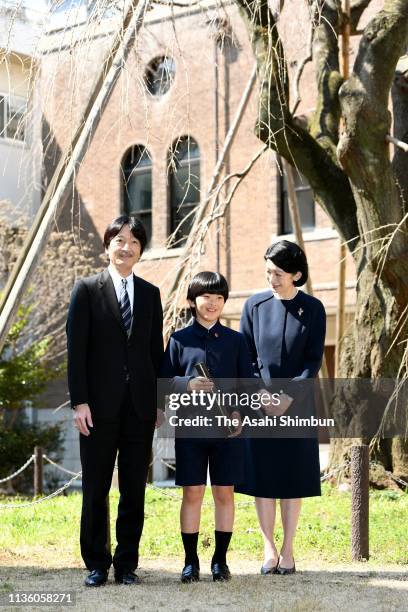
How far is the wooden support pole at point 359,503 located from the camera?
6352 millimetres

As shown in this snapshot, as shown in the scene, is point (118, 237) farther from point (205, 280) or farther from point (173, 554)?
point (173, 554)

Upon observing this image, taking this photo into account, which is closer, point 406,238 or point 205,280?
point 205,280

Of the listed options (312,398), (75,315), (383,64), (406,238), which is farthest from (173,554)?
(383,64)

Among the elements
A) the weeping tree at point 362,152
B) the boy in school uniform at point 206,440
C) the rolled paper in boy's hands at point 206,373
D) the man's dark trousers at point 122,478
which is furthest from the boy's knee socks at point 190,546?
the weeping tree at point 362,152

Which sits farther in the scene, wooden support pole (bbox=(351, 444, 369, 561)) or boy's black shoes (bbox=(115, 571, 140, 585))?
wooden support pole (bbox=(351, 444, 369, 561))

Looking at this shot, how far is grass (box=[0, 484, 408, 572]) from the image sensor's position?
21.9ft

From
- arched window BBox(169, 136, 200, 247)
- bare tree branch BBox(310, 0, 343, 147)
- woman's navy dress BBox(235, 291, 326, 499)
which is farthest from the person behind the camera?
arched window BBox(169, 136, 200, 247)

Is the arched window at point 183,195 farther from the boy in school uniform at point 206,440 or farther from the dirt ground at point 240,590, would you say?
the boy in school uniform at point 206,440

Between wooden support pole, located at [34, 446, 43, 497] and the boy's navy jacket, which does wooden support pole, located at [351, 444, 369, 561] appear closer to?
the boy's navy jacket

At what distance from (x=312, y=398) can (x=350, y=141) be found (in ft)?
12.2

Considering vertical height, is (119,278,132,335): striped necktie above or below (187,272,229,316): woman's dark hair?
below

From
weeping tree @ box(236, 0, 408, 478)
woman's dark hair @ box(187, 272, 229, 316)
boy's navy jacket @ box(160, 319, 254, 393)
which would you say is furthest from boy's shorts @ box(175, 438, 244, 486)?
weeping tree @ box(236, 0, 408, 478)

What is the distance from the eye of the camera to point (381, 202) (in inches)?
355

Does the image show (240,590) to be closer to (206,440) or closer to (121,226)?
(206,440)
